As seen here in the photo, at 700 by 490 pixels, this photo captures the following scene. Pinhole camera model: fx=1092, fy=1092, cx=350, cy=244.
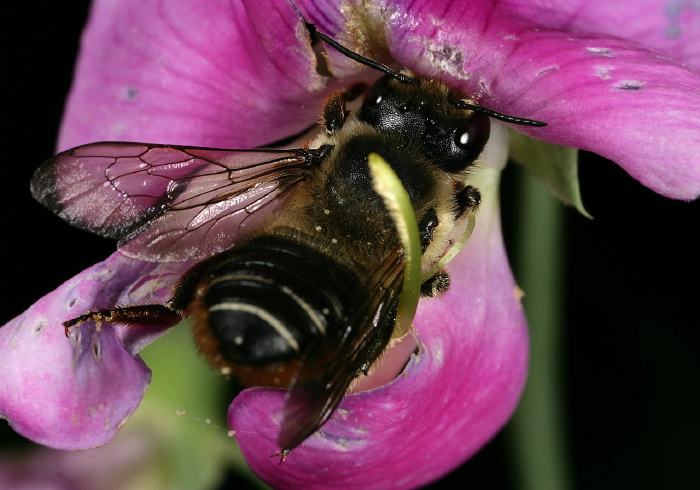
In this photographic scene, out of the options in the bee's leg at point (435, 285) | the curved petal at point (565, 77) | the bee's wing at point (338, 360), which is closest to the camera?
the bee's wing at point (338, 360)

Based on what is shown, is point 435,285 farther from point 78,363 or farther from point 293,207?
point 78,363

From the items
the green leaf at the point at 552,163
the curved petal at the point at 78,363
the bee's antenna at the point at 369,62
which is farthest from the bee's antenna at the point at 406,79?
the curved petal at the point at 78,363

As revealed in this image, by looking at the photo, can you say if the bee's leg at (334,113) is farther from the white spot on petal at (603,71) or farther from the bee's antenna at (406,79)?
the white spot on petal at (603,71)

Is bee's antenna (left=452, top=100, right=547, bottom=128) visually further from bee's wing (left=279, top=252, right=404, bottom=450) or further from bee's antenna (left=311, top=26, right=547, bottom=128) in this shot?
bee's wing (left=279, top=252, right=404, bottom=450)


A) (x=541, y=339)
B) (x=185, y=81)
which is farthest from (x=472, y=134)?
(x=541, y=339)

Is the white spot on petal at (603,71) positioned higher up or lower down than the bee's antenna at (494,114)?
higher up

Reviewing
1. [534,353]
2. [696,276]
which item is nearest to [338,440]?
[534,353]
